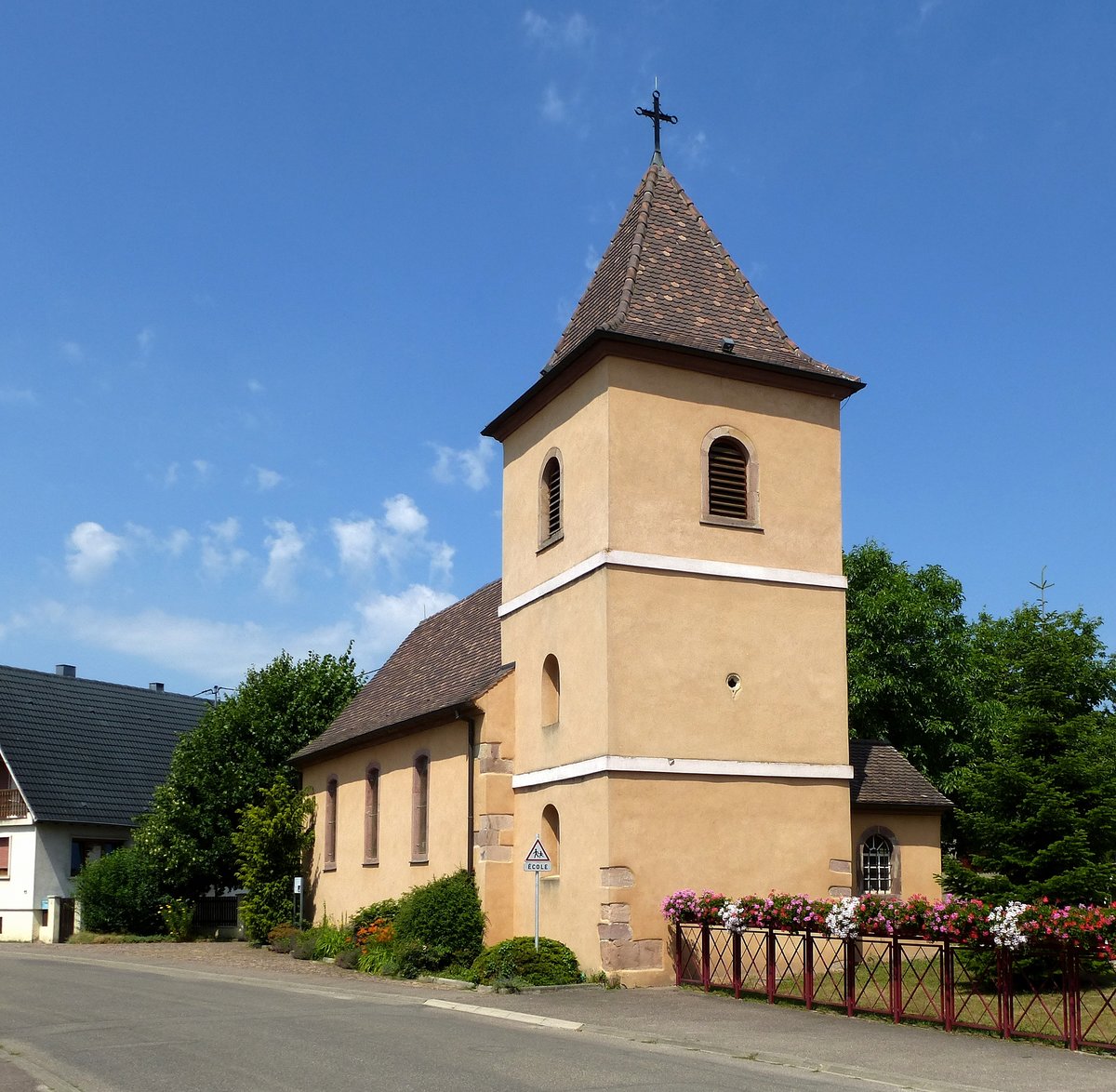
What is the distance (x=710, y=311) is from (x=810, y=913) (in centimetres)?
1103

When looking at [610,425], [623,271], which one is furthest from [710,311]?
[610,425]

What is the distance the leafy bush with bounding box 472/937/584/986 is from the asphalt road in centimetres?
117

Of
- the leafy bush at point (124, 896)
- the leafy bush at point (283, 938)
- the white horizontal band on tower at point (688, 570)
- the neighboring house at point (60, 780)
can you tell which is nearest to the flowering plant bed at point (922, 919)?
the white horizontal band on tower at point (688, 570)

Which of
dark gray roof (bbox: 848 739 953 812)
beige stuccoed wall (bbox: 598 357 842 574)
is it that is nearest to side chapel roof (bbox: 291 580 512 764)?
beige stuccoed wall (bbox: 598 357 842 574)

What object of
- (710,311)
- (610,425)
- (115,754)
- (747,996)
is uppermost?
(710,311)

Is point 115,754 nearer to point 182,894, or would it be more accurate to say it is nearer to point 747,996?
point 182,894

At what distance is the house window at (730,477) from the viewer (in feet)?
74.0

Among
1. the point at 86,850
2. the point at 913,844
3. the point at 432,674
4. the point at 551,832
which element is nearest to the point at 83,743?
the point at 86,850

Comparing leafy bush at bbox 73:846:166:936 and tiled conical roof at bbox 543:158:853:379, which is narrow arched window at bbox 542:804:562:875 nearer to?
tiled conical roof at bbox 543:158:853:379

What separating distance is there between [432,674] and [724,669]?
31.6ft

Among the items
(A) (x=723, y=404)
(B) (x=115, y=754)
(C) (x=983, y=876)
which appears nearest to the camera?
(C) (x=983, y=876)

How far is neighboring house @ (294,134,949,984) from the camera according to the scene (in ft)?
68.4

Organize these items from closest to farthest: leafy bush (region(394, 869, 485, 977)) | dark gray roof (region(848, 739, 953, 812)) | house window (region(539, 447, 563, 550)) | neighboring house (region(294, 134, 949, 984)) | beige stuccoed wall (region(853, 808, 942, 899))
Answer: neighboring house (region(294, 134, 949, 984)) < leafy bush (region(394, 869, 485, 977)) < house window (region(539, 447, 563, 550)) < dark gray roof (region(848, 739, 953, 812)) < beige stuccoed wall (region(853, 808, 942, 899))

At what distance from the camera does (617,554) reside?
21266mm
